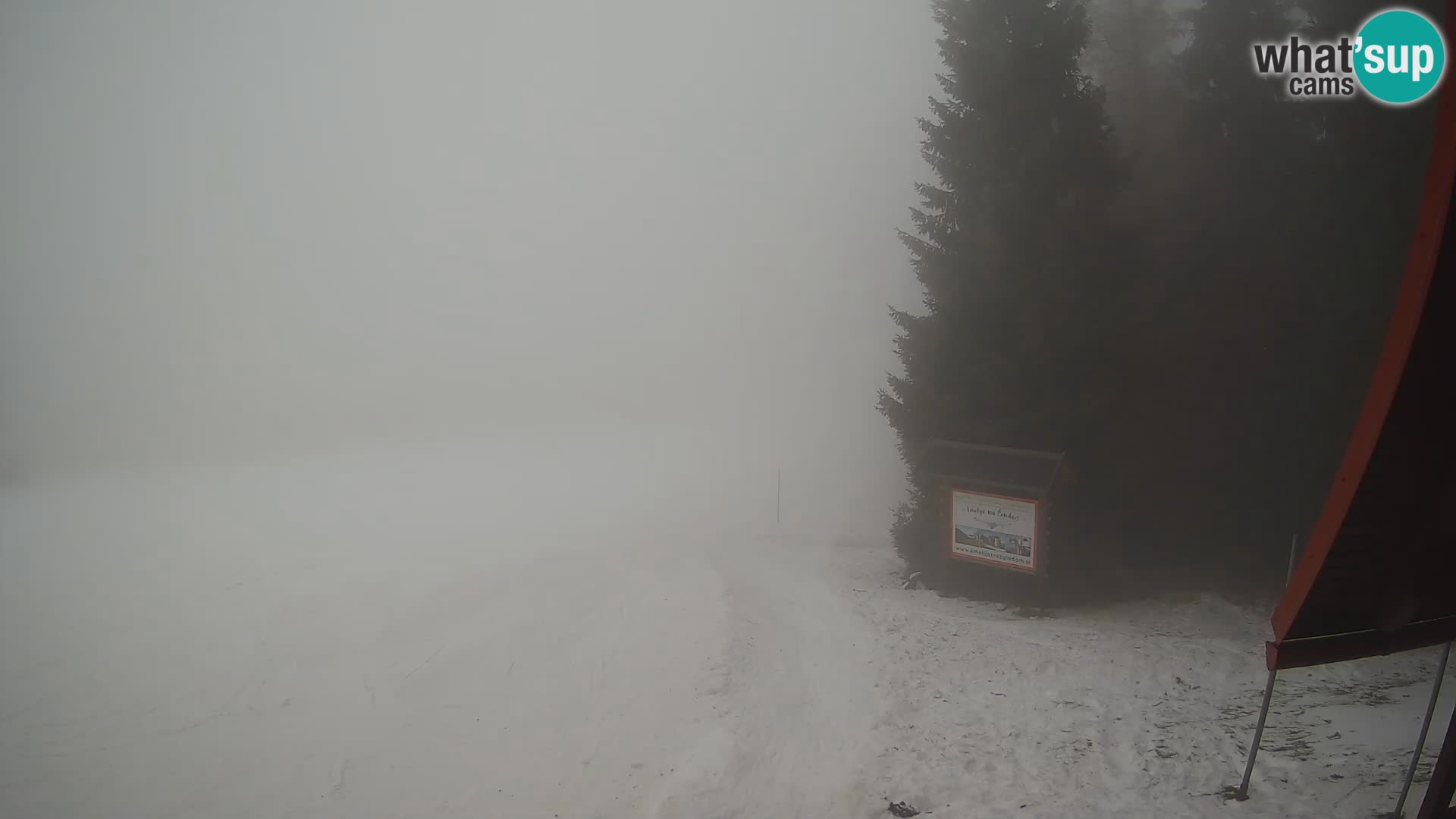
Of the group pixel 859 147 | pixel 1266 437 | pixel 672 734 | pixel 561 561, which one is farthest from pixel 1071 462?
pixel 859 147

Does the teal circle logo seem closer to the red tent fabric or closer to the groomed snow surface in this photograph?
the red tent fabric

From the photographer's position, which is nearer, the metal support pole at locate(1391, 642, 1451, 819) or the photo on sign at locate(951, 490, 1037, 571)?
the metal support pole at locate(1391, 642, 1451, 819)

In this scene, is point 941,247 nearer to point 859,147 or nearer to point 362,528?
point 362,528

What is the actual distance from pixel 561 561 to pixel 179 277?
2133cm

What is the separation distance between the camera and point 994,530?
25.5 feet

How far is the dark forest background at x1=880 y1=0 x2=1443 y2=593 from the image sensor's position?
7492mm

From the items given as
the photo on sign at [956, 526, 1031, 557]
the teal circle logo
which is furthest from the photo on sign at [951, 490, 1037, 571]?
the teal circle logo

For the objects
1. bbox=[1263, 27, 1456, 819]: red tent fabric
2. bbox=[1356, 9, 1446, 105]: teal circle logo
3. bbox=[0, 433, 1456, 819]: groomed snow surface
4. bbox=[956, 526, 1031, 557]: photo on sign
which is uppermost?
bbox=[1356, 9, 1446, 105]: teal circle logo

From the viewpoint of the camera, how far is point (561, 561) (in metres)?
10.8

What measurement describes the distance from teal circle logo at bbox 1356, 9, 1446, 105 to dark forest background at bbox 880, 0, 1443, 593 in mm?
2936
